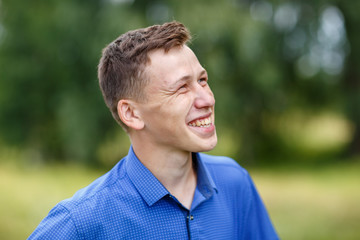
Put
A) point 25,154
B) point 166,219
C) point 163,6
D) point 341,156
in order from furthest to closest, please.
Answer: point 25,154 → point 341,156 → point 163,6 → point 166,219

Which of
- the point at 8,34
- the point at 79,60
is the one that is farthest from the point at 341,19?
the point at 8,34

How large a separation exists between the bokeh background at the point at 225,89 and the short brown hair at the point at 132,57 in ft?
17.0

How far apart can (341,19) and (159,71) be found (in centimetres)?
972

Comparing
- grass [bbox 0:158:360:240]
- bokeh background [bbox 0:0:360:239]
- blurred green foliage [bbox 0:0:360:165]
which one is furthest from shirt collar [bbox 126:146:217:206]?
blurred green foliage [bbox 0:0:360:165]

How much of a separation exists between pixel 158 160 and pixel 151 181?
0.11 metres

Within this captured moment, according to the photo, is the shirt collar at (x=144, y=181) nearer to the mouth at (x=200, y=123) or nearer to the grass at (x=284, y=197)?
Answer: the mouth at (x=200, y=123)

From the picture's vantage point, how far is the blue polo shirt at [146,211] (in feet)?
4.95

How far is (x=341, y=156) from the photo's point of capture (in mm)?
11234

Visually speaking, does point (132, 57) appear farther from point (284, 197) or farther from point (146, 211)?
point (284, 197)

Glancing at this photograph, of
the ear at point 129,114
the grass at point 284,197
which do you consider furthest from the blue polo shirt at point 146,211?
the grass at point 284,197

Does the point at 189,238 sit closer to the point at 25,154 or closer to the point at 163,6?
the point at 163,6

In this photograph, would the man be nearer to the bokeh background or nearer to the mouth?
the mouth

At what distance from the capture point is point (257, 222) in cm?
191

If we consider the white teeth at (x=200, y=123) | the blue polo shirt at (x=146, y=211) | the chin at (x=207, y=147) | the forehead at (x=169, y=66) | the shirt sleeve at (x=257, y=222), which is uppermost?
the forehead at (x=169, y=66)
